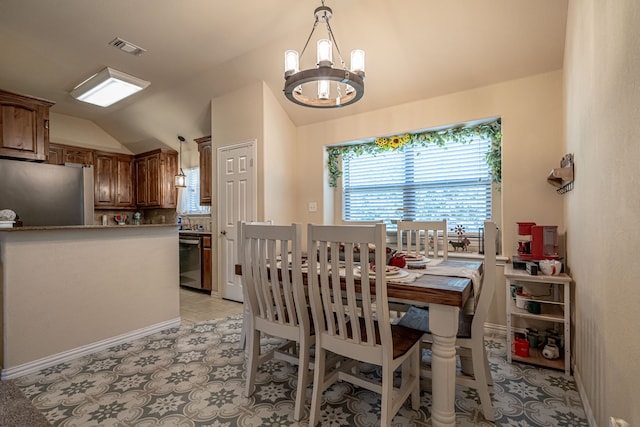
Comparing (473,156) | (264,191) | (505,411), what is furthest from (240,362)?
(473,156)

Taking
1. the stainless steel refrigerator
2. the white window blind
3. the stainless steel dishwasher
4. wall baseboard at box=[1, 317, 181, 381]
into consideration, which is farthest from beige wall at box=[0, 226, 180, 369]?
the white window blind

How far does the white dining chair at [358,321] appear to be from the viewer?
1.36 meters

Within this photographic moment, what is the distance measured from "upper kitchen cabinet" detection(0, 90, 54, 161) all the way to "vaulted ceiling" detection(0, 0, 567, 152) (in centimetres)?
49

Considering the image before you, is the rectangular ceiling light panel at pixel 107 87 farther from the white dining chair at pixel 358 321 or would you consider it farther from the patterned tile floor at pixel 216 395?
the white dining chair at pixel 358 321

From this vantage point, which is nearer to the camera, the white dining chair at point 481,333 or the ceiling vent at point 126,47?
the white dining chair at point 481,333

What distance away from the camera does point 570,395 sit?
6.18 feet

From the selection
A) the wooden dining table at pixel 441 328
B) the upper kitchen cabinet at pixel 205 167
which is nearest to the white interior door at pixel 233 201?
→ the upper kitchen cabinet at pixel 205 167

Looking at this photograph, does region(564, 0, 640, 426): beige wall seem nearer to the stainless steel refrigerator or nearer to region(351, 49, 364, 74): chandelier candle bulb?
region(351, 49, 364, 74): chandelier candle bulb

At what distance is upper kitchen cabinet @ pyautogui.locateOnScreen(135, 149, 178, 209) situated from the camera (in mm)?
5570

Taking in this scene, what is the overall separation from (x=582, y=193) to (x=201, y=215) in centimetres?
522

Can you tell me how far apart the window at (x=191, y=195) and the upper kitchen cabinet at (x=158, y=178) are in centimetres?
14

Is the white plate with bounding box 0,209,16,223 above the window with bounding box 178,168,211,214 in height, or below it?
below

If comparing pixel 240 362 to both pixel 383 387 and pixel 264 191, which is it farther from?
pixel 264 191

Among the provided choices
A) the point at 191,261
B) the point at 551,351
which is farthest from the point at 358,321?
the point at 191,261
